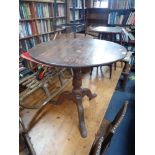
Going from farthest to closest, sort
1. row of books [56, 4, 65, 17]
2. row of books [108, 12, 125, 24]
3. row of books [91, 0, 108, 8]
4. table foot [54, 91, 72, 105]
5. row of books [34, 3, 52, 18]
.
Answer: row of books [91, 0, 108, 8] → row of books [108, 12, 125, 24] → row of books [56, 4, 65, 17] → row of books [34, 3, 52, 18] → table foot [54, 91, 72, 105]

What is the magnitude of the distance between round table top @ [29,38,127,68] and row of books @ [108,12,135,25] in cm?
197

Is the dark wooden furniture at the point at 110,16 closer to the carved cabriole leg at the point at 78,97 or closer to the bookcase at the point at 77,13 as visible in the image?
the bookcase at the point at 77,13

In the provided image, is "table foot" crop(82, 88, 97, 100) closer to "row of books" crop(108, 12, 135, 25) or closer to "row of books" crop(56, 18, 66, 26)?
"row of books" crop(56, 18, 66, 26)

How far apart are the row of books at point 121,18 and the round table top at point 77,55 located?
1972 millimetres

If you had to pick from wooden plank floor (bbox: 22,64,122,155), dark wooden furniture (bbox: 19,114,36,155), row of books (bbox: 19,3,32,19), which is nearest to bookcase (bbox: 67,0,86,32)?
row of books (bbox: 19,3,32,19)

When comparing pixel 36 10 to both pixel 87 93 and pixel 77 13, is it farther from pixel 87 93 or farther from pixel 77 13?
pixel 87 93

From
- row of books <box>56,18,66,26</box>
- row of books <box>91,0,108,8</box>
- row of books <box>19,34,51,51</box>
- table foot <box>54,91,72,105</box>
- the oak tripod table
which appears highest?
row of books <box>91,0,108,8</box>

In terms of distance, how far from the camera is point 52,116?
63.7 inches

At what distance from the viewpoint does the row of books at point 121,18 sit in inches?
126

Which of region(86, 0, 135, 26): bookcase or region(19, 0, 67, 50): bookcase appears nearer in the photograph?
region(19, 0, 67, 50): bookcase

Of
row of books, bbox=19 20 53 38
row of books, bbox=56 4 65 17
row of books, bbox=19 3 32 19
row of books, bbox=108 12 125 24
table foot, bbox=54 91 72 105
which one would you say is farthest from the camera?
row of books, bbox=108 12 125 24

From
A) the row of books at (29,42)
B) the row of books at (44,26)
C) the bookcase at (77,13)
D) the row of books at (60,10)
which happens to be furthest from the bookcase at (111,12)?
the row of books at (29,42)

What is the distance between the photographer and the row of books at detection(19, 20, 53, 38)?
7.66 feet
